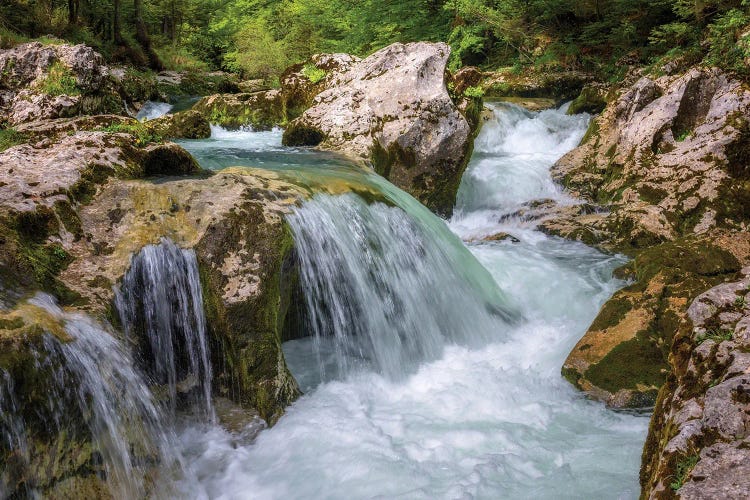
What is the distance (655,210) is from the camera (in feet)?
25.2

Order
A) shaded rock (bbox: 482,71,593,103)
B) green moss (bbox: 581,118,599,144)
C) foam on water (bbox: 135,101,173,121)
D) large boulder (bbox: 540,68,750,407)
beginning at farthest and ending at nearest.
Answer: shaded rock (bbox: 482,71,593,103), foam on water (bbox: 135,101,173,121), green moss (bbox: 581,118,599,144), large boulder (bbox: 540,68,750,407)

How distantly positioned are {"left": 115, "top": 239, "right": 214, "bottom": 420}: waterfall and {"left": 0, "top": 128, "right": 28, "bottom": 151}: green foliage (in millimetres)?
2164

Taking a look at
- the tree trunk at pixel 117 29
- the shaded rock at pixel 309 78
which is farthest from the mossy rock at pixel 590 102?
the tree trunk at pixel 117 29

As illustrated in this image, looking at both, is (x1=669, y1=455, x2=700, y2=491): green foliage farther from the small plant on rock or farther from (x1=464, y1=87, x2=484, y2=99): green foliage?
(x1=464, y1=87, x2=484, y2=99): green foliage

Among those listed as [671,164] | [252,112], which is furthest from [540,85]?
[252,112]

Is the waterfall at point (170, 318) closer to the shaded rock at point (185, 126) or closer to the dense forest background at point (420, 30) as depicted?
the shaded rock at point (185, 126)

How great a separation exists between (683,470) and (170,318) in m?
3.30

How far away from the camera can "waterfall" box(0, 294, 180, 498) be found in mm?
2428

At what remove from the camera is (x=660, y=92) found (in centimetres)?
916

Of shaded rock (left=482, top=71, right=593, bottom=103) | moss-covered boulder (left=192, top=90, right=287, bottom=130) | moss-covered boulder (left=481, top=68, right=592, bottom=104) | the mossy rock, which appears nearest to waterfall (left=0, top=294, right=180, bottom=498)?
moss-covered boulder (left=192, top=90, right=287, bottom=130)

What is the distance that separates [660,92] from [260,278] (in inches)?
340

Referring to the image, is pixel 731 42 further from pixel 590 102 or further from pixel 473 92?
pixel 473 92

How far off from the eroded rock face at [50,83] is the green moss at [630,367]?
10.7 meters

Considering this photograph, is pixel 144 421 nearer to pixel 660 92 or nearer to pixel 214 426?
pixel 214 426
